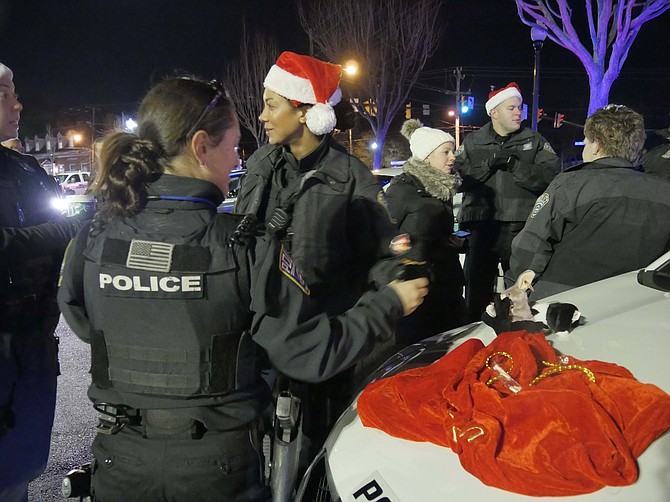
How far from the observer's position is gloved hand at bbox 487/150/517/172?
4.61m

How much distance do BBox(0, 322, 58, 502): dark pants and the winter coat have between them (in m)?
2.12

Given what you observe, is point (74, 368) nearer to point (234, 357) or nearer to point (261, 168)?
point (261, 168)

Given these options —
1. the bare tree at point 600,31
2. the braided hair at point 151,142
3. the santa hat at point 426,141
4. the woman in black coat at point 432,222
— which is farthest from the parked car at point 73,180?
the braided hair at point 151,142

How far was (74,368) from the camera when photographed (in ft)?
16.2

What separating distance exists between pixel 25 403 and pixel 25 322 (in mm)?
336

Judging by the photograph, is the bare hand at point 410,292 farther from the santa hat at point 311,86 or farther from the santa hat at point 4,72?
the santa hat at point 4,72

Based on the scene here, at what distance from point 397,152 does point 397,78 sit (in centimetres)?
1476

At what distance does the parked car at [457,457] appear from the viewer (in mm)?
1443

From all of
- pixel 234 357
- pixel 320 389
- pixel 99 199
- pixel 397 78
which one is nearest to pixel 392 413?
pixel 234 357

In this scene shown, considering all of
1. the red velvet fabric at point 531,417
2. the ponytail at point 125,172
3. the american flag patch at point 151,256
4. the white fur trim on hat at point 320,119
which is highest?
the white fur trim on hat at point 320,119

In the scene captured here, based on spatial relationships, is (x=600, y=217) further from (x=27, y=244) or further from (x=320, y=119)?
(x=27, y=244)

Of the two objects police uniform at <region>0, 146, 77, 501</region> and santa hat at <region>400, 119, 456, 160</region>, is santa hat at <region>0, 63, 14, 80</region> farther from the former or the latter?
santa hat at <region>400, 119, 456, 160</region>

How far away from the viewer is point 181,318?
1.49 metres

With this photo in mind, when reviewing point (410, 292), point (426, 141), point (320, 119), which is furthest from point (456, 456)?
point (426, 141)
